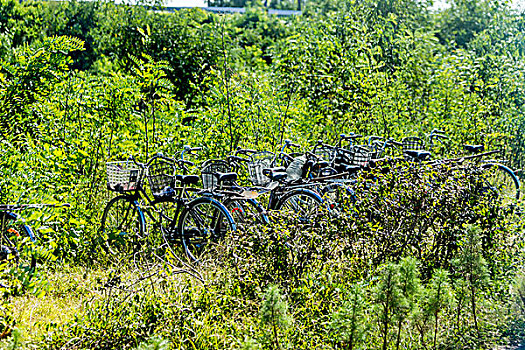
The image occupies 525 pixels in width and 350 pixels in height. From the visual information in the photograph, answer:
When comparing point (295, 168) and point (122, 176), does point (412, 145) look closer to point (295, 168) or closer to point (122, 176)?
point (295, 168)

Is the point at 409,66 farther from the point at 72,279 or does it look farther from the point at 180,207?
the point at 72,279

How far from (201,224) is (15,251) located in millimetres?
1594

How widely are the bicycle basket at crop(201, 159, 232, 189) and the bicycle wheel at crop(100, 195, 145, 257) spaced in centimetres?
65

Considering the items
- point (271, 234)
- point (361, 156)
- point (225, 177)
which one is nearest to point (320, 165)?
point (361, 156)

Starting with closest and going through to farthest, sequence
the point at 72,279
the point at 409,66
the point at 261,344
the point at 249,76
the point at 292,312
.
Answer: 1. the point at 261,344
2. the point at 292,312
3. the point at 72,279
4. the point at 249,76
5. the point at 409,66

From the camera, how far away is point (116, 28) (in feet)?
32.3

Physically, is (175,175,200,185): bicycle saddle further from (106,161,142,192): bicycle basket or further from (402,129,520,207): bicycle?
(402,129,520,207): bicycle

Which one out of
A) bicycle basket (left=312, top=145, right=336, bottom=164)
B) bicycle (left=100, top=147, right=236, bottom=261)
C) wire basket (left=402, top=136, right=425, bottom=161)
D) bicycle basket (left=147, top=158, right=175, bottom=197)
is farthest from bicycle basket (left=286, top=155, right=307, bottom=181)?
wire basket (left=402, top=136, right=425, bottom=161)

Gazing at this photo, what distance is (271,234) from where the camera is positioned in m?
3.86

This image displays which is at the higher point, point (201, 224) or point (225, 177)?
point (225, 177)

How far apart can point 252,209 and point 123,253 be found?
1169mm

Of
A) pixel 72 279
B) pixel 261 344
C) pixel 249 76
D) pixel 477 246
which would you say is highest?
pixel 249 76

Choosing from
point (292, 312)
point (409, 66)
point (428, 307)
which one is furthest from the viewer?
point (409, 66)

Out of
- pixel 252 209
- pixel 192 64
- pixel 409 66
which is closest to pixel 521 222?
pixel 252 209
